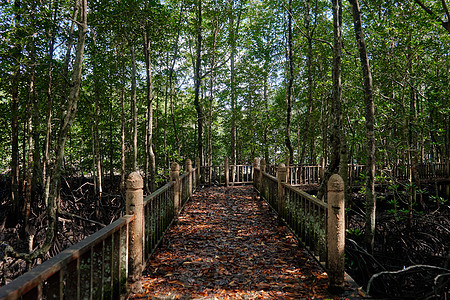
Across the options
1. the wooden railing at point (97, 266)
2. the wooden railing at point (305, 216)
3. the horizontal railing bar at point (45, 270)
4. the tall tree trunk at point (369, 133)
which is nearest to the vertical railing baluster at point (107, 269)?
the wooden railing at point (97, 266)

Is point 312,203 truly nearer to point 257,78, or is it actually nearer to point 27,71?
point 27,71

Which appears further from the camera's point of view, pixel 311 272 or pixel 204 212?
pixel 204 212

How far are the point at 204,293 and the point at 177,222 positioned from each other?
3.29 m

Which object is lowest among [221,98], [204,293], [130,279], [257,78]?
[204,293]

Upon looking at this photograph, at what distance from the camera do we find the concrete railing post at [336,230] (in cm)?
321

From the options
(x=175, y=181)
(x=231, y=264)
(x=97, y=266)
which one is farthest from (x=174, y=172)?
(x=97, y=266)

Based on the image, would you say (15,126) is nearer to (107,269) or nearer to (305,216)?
(107,269)

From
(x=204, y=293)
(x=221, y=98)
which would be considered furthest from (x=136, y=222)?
(x=221, y=98)

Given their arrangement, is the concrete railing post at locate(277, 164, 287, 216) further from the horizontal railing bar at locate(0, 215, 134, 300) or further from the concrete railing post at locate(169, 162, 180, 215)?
the horizontal railing bar at locate(0, 215, 134, 300)

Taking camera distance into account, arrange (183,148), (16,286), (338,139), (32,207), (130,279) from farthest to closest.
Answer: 1. (183,148)
2. (32,207)
3. (338,139)
4. (130,279)
5. (16,286)

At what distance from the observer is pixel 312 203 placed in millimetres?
4055

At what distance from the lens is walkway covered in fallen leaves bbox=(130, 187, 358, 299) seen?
334 centimetres

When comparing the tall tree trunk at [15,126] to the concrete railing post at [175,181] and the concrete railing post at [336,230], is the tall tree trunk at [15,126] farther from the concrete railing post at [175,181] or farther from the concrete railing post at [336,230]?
the concrete railing post at [336,230]

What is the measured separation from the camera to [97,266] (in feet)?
7.74
